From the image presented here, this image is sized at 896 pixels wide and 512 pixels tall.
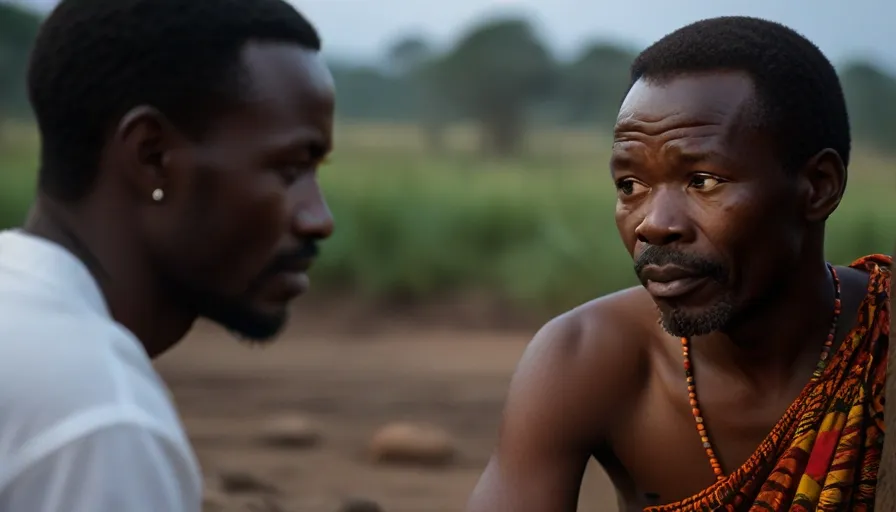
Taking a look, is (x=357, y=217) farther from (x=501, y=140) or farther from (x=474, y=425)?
(x=501, y=140)

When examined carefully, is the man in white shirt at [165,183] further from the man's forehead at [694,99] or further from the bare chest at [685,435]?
the bare chest at [685,435]

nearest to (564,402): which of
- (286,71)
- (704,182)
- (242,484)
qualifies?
(704,182)

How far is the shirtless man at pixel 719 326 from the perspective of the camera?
282cm

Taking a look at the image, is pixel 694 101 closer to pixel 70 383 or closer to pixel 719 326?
pixel 719 326

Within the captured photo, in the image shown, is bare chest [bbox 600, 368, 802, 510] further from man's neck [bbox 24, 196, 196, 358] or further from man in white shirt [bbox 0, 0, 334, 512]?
man's neck [bbox 24, 196, 196, 358]

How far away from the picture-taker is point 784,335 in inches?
120

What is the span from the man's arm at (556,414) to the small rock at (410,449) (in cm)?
407

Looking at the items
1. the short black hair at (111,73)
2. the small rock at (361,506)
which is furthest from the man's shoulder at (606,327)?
the small rock at (361,506)

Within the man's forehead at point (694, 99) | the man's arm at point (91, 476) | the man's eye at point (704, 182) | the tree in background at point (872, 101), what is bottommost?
the man's arm at point (91, 476)

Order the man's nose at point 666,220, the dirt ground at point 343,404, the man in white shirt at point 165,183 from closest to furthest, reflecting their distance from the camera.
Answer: the man in white shirt at point 165,183 < the man's nose at point 666,220 < the dirt ground at point 343,404

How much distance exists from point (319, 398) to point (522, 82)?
11.2m

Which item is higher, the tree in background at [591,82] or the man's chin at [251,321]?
the tree in background at [591,82]

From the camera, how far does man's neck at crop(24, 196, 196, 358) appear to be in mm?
2135

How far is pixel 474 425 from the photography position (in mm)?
8078
